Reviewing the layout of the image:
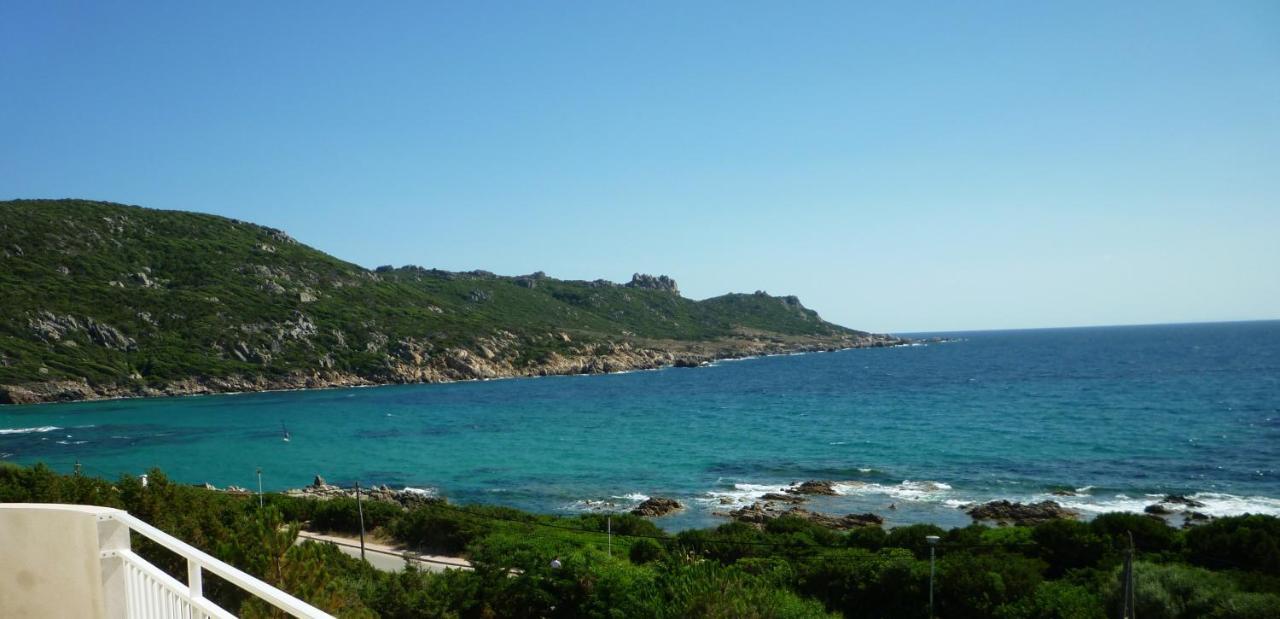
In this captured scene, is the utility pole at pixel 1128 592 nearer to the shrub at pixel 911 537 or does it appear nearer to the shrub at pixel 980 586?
the shrub at pixel 980 586

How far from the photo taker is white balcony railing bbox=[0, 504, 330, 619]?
3.48 m

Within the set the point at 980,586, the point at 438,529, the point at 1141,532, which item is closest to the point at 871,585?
the point at 980,586

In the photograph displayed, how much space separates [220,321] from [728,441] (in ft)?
241

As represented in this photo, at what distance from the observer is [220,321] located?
9712cm

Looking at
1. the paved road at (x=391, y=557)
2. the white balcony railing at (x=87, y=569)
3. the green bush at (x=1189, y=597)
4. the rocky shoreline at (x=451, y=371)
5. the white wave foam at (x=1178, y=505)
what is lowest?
the white wave foam at (x=1178, y=505)

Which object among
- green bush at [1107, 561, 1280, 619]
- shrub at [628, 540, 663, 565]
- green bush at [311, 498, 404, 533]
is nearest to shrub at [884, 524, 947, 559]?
green bush at [1107, 561, 1280, 619]

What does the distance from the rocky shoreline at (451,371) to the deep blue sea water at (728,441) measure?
3999 mm

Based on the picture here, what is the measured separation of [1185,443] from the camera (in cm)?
4656

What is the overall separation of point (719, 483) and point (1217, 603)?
85.2 ft

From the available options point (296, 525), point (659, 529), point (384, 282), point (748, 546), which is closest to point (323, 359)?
point (384, 282)

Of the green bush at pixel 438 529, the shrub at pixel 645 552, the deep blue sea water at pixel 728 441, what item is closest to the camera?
the shrub at pixel 645 552

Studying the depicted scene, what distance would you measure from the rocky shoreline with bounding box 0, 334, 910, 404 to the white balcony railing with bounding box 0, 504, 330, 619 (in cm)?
8955

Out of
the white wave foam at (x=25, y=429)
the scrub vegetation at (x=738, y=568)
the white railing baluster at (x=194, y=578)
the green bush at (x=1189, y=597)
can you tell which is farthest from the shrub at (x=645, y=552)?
the white wave foam at (x=25, y=429)

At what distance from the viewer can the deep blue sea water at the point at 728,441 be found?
3738 cm
